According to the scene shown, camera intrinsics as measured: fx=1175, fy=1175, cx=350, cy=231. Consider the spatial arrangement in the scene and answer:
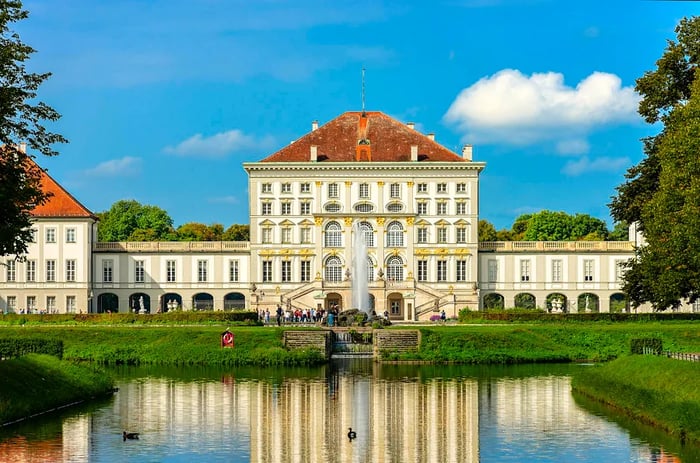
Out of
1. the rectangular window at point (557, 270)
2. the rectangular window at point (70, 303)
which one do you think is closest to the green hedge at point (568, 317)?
the rectangular window at point (557, 270)

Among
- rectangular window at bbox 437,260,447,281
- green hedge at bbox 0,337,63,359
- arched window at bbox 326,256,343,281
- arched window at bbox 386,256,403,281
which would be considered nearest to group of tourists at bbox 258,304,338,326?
arched window at bbox 326,256,343,281

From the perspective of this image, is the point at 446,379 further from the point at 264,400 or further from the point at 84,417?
the point at 84,417

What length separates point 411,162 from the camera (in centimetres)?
7525

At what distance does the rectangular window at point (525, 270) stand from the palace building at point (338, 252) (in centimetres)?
7

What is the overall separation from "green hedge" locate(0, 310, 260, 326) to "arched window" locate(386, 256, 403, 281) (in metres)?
17.4

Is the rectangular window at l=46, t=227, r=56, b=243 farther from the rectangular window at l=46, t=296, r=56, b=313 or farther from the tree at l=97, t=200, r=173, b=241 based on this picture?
the tree at l=97, t=200, r=173, b=241

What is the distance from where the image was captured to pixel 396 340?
47219 millimetres

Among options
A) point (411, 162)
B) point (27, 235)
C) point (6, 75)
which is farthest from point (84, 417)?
point (411, 162)

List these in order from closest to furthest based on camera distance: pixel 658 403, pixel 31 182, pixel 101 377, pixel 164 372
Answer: pixel 658 403 → pixel 31 182 → pixel 101 377 → pixel 164 372

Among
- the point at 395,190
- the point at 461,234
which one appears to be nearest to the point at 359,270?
the point at 395,190

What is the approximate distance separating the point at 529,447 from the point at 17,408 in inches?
461

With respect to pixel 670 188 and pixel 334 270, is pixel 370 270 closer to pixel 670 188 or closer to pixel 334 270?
pixel 334 270

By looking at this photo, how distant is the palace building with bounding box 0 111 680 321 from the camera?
246ft

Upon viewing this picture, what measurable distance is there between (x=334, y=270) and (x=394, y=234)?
14.8ft
